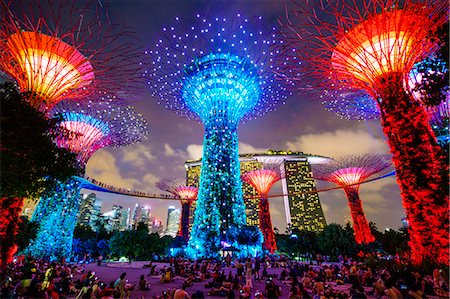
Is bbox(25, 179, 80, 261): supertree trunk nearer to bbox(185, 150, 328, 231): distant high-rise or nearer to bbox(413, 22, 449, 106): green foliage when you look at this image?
bbox(413, 22, 449, 106): green foliage

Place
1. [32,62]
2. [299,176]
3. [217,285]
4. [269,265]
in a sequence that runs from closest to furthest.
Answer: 1. [217,285]
2. [32,62]
3. [269,265]
4. [299,176]

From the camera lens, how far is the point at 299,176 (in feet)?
291

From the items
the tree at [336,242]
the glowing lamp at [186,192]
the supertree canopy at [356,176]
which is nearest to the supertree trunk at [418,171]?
the tree at [336,242]

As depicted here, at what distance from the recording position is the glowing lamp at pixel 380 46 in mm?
11906

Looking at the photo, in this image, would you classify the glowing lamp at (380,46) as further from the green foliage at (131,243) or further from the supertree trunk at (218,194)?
the green foliage at (131,243)

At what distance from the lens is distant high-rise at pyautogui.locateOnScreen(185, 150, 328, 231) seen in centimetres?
8275

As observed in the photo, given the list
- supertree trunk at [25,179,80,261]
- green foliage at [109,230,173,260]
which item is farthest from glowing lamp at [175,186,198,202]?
supertree trunk at [25,179,80,261]

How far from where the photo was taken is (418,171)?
10.7m

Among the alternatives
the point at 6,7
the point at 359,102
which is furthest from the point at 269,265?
the point at 6,7

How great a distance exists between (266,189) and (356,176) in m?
12.6

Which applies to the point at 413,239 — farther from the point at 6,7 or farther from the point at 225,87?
the point at 225,87

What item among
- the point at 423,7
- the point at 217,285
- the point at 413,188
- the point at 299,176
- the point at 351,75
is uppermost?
the point at 299,176

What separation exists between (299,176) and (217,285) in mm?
81070

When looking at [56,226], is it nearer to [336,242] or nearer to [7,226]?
[7,226]
